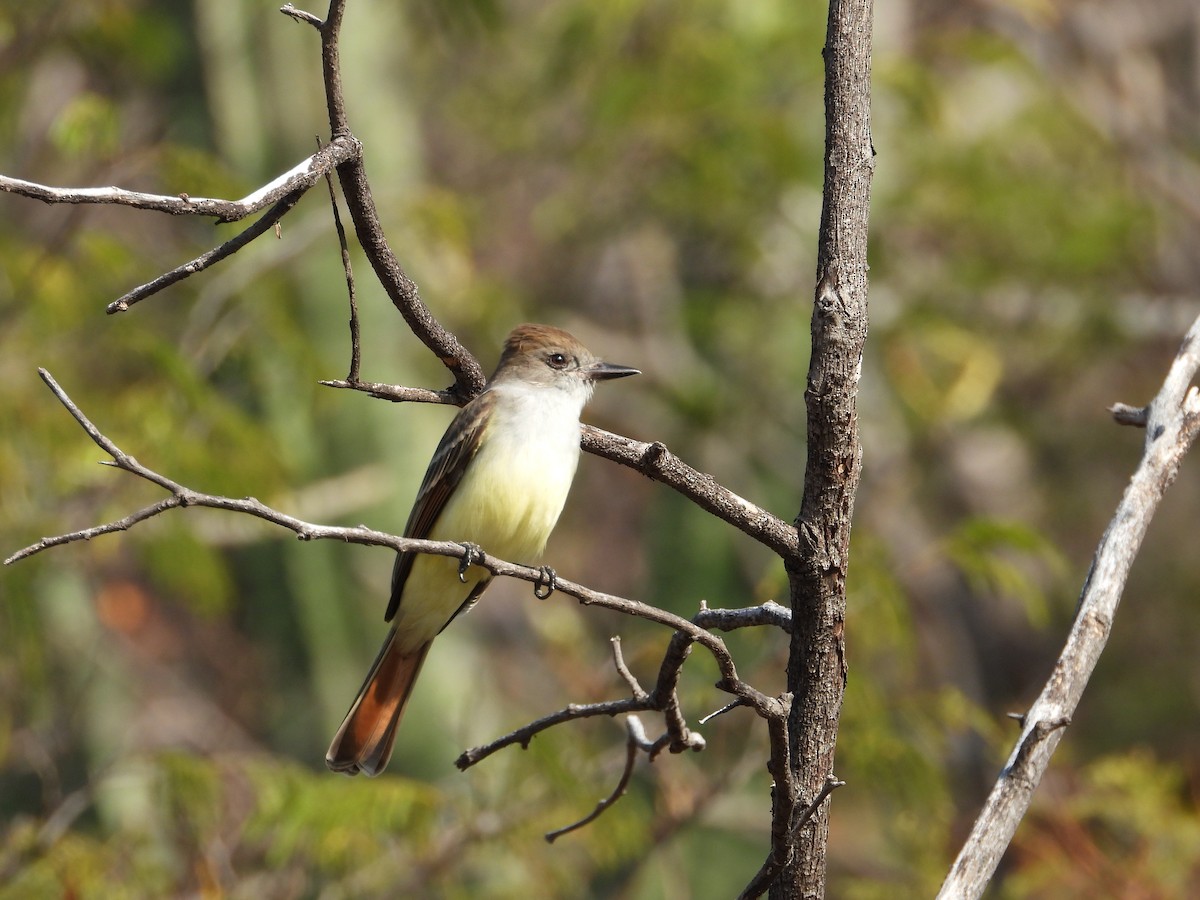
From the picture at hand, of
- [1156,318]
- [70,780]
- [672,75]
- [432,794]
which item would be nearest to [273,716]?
[70,780]

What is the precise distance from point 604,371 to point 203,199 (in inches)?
104

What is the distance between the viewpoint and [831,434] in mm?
2043

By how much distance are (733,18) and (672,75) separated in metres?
1.06

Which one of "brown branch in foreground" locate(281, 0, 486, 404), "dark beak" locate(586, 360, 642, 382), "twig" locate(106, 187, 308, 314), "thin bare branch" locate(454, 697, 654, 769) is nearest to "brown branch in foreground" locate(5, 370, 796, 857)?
"thin bare branch" locate(454, 697, 654, 769)

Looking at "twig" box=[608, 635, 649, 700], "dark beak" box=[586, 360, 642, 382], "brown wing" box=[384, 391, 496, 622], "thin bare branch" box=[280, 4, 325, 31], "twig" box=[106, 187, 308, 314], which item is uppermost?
"thin bare branch" box=[280, 4, 325, 31]

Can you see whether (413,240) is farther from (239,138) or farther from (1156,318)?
(1156,318)

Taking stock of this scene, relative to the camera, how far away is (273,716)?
26.9 feet

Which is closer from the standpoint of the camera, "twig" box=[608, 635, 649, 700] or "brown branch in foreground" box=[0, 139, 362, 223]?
"brown branch in foreground" box=[0, 139, 362, 223]

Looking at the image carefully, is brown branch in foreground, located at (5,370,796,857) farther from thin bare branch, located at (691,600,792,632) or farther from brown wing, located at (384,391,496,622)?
brown wing, located at (384,391,496,622)

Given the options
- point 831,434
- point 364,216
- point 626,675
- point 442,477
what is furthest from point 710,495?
point 442,477

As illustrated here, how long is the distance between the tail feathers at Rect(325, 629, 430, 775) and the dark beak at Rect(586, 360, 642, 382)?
99cm

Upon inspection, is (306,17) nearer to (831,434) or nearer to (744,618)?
(831,434)

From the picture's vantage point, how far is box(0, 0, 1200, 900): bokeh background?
5.18 metres

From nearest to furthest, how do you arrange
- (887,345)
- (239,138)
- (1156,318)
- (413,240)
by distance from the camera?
(413,240)
(239,138)
(1156,318)
(887,345)
